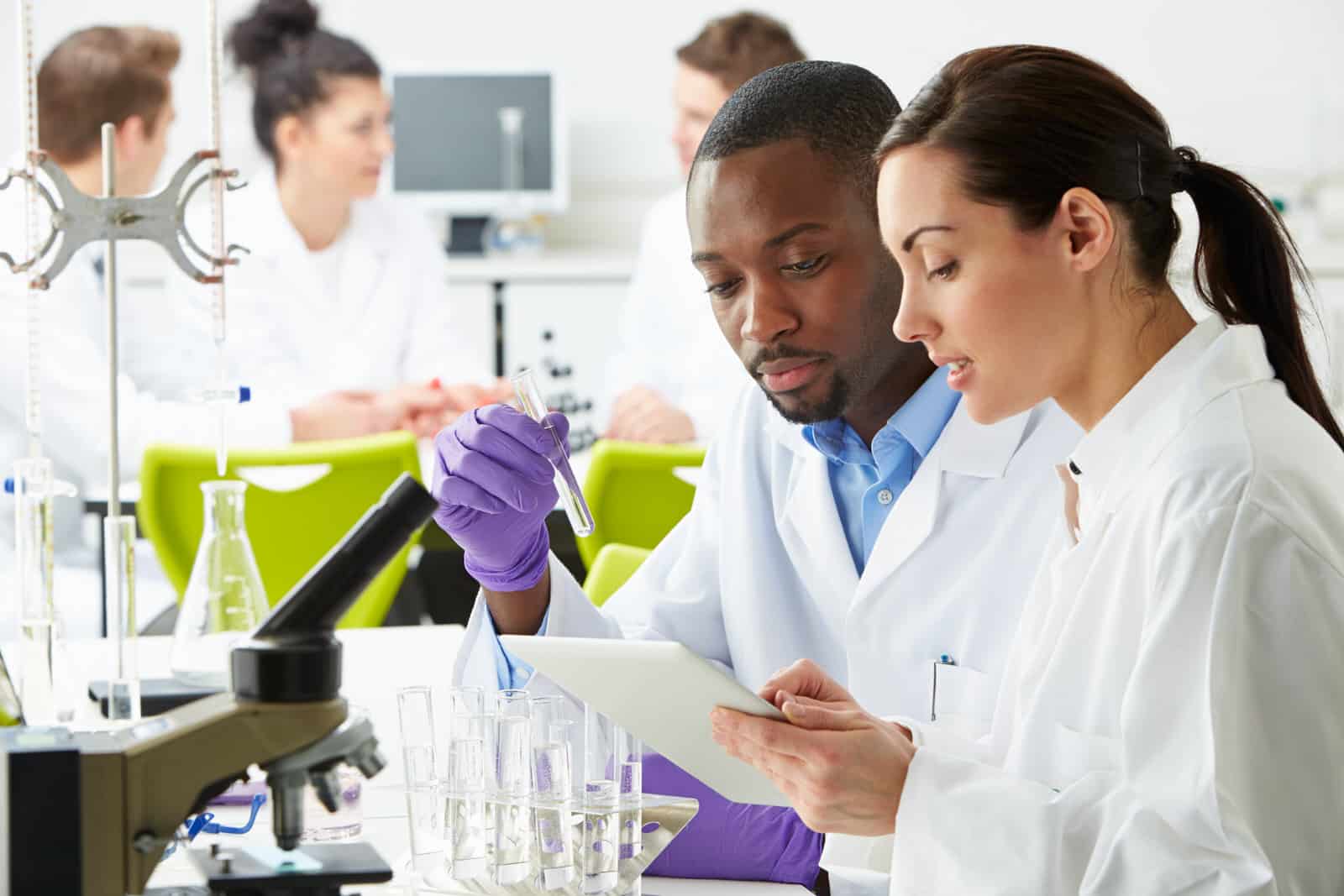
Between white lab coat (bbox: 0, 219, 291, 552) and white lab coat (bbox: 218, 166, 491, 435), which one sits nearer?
white lab coat (bbox: 0, 219, 291, 552)

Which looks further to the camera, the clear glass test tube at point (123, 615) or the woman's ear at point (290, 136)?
the woman's ear at point (290, 136)

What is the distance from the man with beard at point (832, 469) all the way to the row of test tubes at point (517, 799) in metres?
0.40

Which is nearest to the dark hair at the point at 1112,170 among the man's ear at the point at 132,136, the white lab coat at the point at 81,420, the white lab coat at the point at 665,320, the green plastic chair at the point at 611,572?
the green plastic chair at the point at 611,572

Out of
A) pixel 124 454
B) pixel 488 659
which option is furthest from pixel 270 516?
pixel 488 659

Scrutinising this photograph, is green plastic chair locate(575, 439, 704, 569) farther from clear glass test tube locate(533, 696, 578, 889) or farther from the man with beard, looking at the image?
clear glass test tube locate(533, 696, 578, 889)

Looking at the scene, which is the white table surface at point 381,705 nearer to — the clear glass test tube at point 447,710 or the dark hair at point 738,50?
the clear glass test tube at point 447,710

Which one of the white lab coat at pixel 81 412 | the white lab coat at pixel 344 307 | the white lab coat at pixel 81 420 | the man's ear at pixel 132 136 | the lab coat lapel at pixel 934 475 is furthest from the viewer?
the white lab coat at pixel 344 307

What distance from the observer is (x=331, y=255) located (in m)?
3.96

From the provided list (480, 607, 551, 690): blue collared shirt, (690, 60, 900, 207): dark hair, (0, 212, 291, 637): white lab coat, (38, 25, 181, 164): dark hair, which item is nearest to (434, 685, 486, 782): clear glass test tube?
(480, 607, 551, 690): blue collared shirt

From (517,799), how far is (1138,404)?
0.51 metres

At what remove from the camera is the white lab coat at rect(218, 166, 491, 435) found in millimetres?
3816

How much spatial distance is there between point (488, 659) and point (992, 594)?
18.8 inches

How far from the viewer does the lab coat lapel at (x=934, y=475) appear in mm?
1469

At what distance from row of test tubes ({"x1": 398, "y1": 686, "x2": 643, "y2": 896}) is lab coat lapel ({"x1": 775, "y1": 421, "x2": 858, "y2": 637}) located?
1.77 feet
